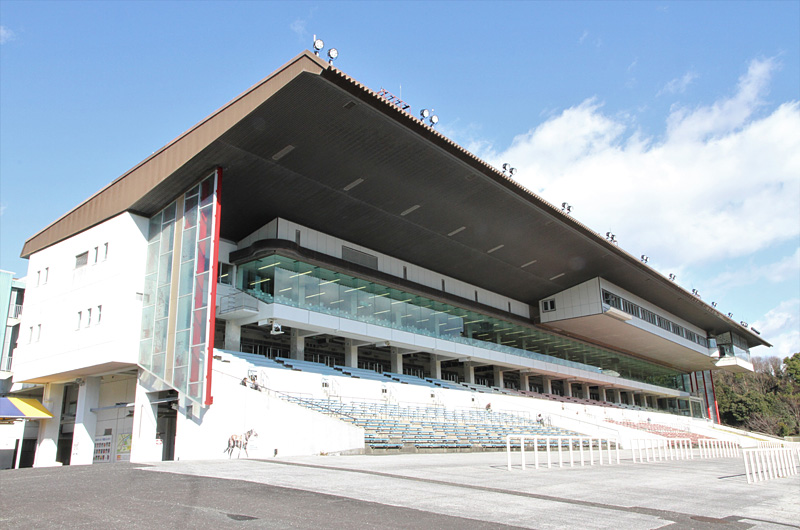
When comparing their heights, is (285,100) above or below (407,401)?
above

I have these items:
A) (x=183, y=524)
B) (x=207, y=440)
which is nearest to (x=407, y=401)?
(x=207, y=440)

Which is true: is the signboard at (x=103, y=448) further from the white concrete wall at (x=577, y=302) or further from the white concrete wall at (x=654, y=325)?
the white concrete wall at (x=654, y=325)

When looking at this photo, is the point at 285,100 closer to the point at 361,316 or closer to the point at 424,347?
the point at 361,316

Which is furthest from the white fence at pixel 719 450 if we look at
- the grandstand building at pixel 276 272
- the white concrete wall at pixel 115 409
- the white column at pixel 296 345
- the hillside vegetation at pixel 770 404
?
the hillside vegetation at pixel 770 404

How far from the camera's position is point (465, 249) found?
1576 inches

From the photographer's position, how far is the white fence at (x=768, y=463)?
1548 centimetres

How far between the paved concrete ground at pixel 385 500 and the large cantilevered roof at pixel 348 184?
1474 cm

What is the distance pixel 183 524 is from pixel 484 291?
42128 mm

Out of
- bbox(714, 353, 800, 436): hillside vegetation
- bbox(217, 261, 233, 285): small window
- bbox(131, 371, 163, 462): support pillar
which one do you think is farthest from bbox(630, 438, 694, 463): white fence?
bbox(714, 353, 800, 436): hillside vegetation

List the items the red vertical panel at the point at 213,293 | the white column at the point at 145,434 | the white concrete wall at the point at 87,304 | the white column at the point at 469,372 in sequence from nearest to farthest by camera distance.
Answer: the red vertical panel at the point at 213,293
the white column at the point at 145,434
the white concrete wall at the point at 87,304
the white column at the point at 469,372

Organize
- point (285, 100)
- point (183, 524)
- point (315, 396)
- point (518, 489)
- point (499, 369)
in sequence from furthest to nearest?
point (499, 369)
point (315, 396)
point (285, 100)
point (518, 489)
point (183, 524)

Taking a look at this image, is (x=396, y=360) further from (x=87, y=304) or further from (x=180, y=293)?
(x=87, y=304)

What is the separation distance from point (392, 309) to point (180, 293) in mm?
15536

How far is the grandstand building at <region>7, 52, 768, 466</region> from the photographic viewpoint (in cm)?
2431
